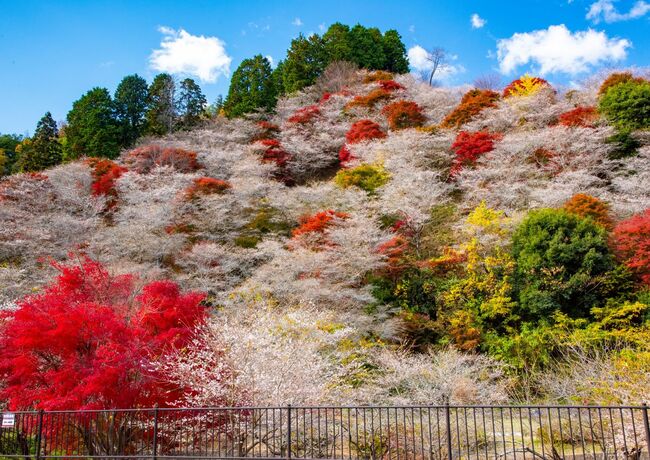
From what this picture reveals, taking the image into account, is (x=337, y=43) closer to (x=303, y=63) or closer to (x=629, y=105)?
(x=303, y=63)

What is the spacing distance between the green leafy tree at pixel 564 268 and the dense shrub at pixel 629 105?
11340 mm

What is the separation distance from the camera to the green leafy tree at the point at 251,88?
144 ft

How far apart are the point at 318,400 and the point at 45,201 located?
80.5ft

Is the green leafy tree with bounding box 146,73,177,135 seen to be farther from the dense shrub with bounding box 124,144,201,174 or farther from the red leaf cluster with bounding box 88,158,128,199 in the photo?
the red leaf cluster with bounding box 88,158,128,199

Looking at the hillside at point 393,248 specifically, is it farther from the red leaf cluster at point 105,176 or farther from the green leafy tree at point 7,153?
the green leafy tree at point 7,153

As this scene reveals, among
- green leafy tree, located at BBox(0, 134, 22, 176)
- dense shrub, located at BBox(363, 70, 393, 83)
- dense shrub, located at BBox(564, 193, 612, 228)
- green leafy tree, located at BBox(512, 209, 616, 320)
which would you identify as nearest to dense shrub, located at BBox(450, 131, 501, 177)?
dense shrub, located at BBox(564, 193, 612, 228)

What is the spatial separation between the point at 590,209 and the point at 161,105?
122 feet

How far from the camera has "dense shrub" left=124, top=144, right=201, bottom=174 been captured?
104 feet

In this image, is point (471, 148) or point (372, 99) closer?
point (471, 148)

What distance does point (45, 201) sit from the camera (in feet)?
88.4

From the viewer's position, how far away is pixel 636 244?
15156 mm

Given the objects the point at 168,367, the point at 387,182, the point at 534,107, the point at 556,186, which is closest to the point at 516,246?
the point at 556,186

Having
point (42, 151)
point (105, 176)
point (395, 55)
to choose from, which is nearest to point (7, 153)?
point (42, 151)

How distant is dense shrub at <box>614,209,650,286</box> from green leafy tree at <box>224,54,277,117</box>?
112ft
